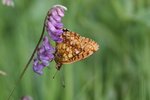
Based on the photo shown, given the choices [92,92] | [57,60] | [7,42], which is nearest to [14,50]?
[7,42]

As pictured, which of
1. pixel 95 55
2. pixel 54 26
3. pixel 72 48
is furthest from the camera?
pixel 95 55

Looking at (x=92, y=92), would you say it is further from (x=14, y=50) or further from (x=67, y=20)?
(x=14, y=50)

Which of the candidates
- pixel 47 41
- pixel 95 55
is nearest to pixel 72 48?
pixel 47 41

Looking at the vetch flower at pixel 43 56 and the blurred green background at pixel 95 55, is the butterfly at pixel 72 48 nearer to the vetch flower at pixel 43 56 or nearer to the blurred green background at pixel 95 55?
the vetch flower at pixel 43 56

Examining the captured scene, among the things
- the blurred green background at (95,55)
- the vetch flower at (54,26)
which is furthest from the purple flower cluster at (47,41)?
the blurred green background at (95,55)

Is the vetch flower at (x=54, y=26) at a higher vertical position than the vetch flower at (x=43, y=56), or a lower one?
higher

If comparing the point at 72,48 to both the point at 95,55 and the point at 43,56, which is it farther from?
the point at 95,55

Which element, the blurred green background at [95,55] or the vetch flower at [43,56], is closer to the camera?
the vetch flower at [43,56]
